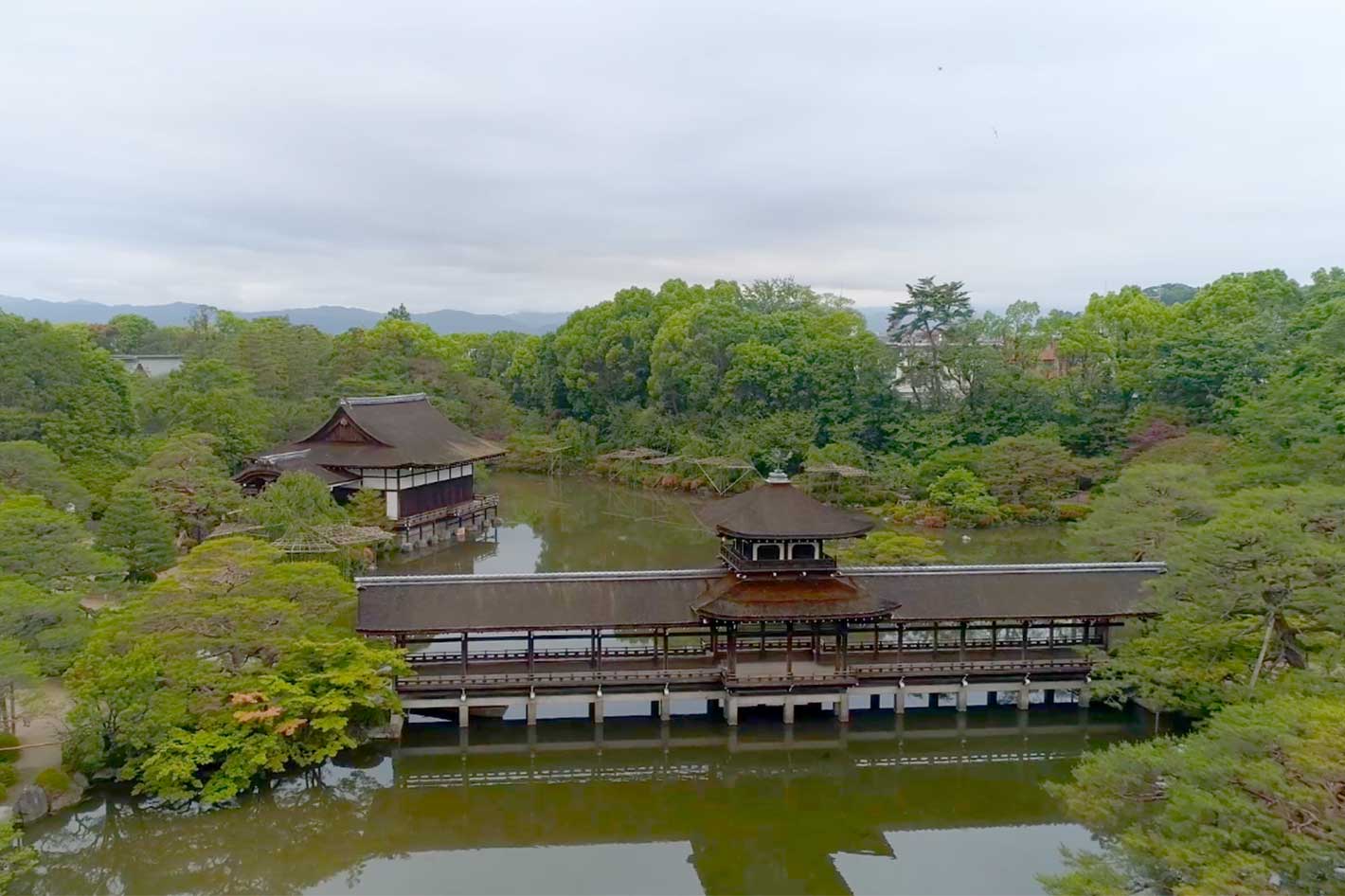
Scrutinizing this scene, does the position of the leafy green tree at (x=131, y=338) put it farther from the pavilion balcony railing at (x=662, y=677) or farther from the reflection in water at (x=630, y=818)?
the reflection in water at (x=630, y=818)

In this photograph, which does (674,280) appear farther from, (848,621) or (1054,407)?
(848,621)

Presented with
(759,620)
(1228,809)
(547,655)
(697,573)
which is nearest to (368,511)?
(547,655)

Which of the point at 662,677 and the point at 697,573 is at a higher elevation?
the point at 697,573

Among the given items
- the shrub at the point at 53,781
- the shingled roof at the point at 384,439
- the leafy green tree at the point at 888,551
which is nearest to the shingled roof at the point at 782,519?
the leafy green tree at the point at 888,551

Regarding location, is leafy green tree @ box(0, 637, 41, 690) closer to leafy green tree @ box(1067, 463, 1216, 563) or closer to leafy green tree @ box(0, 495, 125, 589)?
leafy green tree @ box(0, 495, 125, 589)

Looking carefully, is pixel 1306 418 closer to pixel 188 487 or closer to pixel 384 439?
pixel 384 439

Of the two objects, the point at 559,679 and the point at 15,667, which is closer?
the point at 15,667

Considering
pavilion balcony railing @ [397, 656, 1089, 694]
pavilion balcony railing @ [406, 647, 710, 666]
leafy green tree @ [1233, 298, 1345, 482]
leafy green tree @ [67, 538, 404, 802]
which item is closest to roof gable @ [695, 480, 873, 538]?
pavilion balcony railing @ [406, 647, 710, 666]
